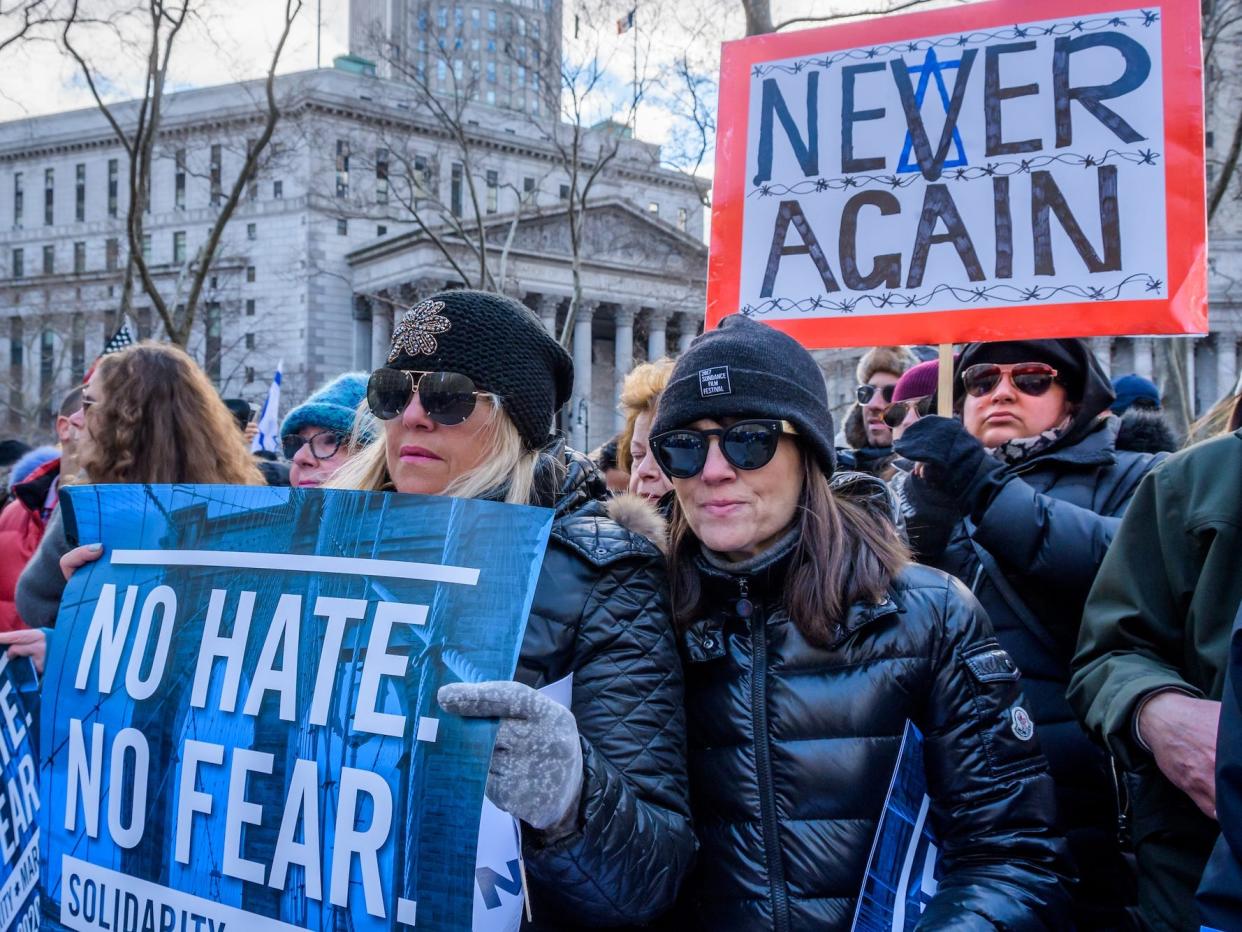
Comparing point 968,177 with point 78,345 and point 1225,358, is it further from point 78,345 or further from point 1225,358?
point 78,345

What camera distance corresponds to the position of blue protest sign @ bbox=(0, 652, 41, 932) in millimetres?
2395

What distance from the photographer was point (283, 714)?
5.90 ft

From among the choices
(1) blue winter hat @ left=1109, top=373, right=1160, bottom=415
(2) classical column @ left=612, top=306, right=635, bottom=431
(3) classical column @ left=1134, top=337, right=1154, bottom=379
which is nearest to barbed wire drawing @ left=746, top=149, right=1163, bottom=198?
(1) blue winter hat @ left=1109, top=373, right=1160, bottom=415

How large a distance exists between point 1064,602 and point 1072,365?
0.75 metres

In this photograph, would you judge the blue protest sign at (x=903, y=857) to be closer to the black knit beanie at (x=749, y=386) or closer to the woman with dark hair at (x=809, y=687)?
the woman with dark hair at (x=809, y=687)

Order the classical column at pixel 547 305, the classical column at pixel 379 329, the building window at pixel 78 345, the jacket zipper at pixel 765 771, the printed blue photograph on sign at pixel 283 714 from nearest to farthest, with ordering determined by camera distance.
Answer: the printed blue photograph on sign at pixel 283 714 < the jacket zipper at pixel 765 771 < the building window at pixel 78 345 < the classical column at pixel 547 305 < the classical column at pixel 379 329

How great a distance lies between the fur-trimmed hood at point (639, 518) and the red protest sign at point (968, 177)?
1473 mm

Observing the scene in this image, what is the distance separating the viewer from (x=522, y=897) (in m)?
1.82

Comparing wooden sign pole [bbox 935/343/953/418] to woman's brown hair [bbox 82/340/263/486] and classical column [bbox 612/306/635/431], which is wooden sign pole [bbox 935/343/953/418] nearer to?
woman's brown hair [bbox 82/340/263/486]

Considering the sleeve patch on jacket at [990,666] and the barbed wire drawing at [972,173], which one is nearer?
the sleeve patch on jacket at [990,666]

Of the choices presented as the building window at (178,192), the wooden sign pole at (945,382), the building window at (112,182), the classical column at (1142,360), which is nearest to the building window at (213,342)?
the building window at (178,192)

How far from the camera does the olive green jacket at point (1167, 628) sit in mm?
1940

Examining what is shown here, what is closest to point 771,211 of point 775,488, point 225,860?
point 775,488

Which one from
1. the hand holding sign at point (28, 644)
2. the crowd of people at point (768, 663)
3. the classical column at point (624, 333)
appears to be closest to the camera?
the crowd of people at point (768, 663)
